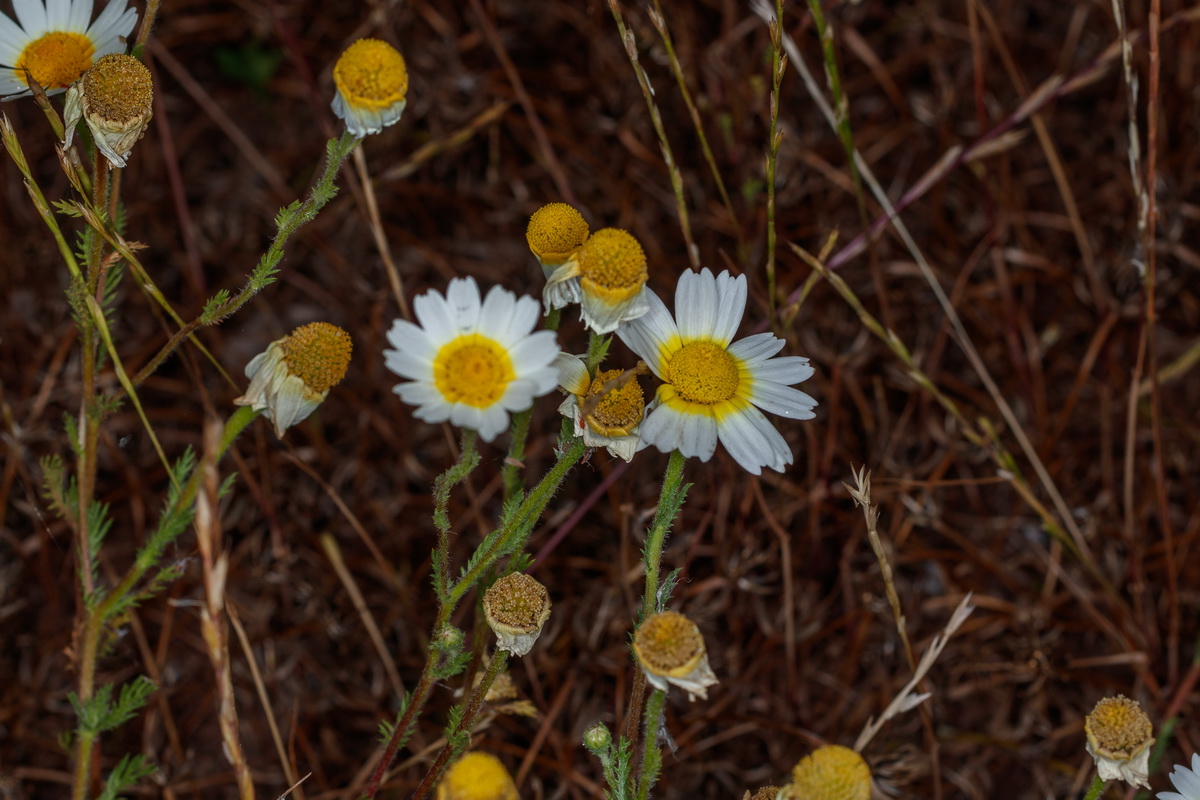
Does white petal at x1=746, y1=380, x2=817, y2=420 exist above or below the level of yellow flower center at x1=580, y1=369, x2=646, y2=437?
below

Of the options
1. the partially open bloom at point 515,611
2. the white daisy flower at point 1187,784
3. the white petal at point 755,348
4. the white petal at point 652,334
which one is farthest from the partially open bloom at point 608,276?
the white daisy flower at point 1187,784

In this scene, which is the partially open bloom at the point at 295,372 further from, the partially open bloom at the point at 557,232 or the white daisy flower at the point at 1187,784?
the white daisy flower at the point at 1187,784

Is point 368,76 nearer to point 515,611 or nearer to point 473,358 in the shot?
point 473,358

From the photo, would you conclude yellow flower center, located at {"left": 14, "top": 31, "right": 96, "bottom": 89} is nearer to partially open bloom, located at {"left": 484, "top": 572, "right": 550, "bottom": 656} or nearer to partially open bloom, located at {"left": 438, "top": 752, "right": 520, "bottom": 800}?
partially open bloom, located at {"left": 484, "top": 572, "right": 550, "bottom": 656}

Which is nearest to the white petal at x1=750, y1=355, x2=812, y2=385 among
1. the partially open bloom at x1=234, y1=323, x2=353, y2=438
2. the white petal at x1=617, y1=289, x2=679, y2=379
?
the white petal at x1=617, y1=289, x2=679, y2=379

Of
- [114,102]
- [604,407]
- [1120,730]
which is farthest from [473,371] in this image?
[1120,730]
